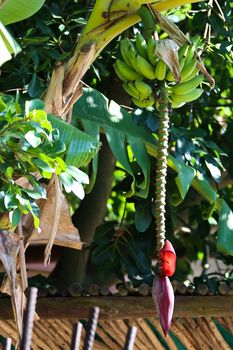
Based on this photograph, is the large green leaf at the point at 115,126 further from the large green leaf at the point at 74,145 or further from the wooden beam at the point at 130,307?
the wooden beam at the point at 130,307

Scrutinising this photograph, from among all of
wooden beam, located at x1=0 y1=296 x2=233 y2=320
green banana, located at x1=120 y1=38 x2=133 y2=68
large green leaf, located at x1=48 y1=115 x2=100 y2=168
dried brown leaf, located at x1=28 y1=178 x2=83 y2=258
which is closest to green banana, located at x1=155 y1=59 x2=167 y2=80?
green banana, located at x1=120 y1=38 x2=133 y2=68

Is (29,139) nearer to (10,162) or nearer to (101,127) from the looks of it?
(10,162)

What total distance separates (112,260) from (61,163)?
1.34 meters

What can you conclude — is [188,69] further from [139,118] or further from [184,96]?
[139,118]

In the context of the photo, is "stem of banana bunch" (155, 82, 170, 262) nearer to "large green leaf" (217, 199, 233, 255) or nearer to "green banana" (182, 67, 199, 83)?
"green banana" (182, 67, 199, 83)

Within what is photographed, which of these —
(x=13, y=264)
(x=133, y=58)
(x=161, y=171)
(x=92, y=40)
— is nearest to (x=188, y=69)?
(x=133, y=58)

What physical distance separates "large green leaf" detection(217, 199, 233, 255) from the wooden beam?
29cm

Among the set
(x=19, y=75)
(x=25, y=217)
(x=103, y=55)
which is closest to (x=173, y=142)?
(x=103, y=55)

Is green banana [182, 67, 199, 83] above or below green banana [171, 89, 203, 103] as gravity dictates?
above

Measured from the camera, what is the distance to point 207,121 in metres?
3.53

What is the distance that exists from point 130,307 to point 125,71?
943 millimetres

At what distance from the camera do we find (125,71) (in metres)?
2.10

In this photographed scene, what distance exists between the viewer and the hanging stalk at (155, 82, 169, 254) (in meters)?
1.74

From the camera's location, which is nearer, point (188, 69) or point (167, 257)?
point (167, 257)
